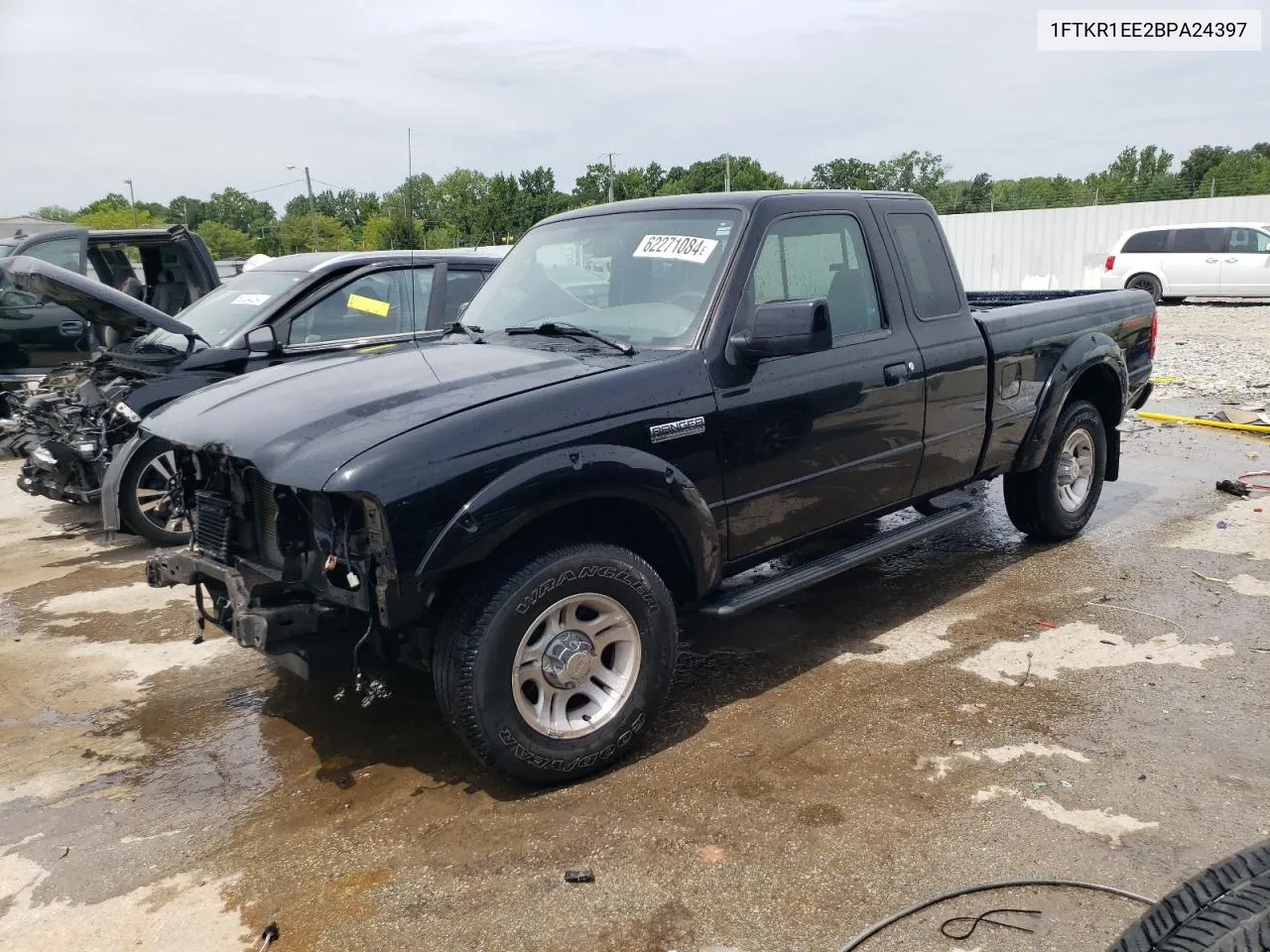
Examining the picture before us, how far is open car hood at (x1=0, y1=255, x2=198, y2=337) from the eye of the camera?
5320mm

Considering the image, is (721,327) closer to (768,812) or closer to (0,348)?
(768,812)

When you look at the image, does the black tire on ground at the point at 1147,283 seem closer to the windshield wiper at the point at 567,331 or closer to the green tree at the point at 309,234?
the windshield wiper at the point at 567,331

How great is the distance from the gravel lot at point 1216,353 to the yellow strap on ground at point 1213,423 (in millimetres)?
448

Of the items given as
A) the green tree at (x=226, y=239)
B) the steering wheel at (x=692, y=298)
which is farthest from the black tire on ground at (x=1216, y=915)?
the green tree at (x=226, y=239)

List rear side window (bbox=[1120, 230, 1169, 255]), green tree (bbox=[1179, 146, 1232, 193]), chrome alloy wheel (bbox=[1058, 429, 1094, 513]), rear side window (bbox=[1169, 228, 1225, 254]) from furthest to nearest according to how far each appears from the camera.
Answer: green tree (bbox=[1179, 146, 1232, 193])
rear side window (bbox=[1120, 230, 1169, 255])
rear side window (bbox=[1169, 228, 1225, 254])
chrome alloy wheel (bbox=[1058, 429, 1094, 513])

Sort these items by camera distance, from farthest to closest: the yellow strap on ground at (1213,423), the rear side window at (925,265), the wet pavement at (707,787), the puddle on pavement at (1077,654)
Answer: the yellow strap on ground at (1213,423), the rear side window at (925,265), the puddle on pavement at (1077,654), the wet pavement at (707,787)

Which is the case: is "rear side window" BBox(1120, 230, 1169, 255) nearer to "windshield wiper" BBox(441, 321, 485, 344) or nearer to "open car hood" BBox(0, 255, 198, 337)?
"windshield wiper" BBox(441, 321, 485, 344)

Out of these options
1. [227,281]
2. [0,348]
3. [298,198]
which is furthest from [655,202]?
[298,198]

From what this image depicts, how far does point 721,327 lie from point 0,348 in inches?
363

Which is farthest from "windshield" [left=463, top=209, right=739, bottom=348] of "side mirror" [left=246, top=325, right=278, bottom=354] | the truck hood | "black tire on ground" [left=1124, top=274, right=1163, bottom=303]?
"black tire on ground" [left=1124, top=274, right=1163, bottom=303]

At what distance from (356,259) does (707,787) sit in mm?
4953

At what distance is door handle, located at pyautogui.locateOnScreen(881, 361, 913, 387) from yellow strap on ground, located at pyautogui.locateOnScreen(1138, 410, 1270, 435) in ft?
20.3

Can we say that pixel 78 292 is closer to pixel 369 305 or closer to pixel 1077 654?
pixel 369 305

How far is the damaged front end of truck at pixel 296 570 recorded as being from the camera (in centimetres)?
304
